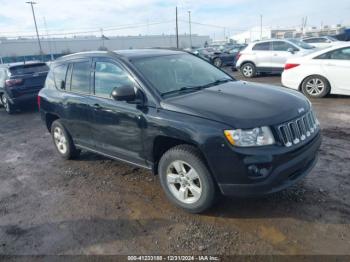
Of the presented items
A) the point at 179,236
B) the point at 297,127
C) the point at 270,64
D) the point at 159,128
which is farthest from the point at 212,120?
the point at 270,64

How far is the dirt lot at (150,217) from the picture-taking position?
3004 millimetres

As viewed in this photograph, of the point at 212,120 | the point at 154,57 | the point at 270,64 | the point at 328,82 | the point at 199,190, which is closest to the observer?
the point at 212,120

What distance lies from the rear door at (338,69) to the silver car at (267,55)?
A: 188 inches

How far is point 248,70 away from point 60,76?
35.0ft

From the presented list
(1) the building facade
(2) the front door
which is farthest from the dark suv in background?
(1) the building facade

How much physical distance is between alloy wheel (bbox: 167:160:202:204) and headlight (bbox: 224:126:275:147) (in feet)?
1.96

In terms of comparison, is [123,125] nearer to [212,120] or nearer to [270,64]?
[212,120]

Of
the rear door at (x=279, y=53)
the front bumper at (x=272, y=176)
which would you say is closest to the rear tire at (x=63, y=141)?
the front bumper at (x=272, y=176)

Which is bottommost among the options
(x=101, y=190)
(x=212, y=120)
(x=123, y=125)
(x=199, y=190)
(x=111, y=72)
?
(x=101, y=190)

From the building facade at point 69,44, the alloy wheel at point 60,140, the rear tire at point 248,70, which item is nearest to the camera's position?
the alloy wheel at point 60,140

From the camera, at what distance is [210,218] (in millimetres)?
3418

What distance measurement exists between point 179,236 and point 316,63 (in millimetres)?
7105

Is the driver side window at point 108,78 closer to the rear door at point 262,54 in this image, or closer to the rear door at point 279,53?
the rear door at point 279,53

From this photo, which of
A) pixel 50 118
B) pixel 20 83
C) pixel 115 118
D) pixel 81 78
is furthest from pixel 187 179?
pixel 20 83
